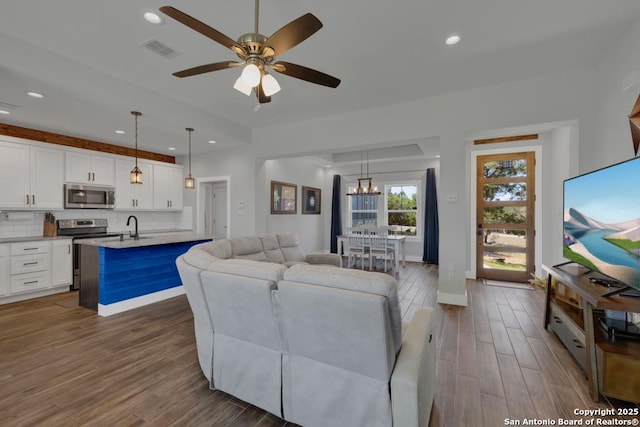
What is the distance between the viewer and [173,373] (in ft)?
7.32

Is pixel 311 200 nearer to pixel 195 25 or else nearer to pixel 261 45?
pixel 261 45

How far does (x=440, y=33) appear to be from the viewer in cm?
251

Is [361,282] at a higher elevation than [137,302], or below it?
higher

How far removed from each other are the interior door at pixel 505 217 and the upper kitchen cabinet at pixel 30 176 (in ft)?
23.8

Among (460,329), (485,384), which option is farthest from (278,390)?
(460,329)

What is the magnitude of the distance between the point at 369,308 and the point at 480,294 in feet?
12.6

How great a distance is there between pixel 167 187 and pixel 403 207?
5771 mm

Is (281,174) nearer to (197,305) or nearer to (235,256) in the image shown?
(235,256)

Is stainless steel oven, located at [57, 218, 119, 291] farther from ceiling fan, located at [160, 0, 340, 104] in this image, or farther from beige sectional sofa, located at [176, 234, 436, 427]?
ceiling fan, located at [160, 0, 340, 104]

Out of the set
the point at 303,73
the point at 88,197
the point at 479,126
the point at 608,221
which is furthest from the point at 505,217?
the point at 88,197

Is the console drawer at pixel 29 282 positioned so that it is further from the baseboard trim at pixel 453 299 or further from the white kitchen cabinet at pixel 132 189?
the baseboard trim at pixel 453 299

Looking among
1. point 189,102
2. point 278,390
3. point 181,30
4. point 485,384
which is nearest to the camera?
point 278,390

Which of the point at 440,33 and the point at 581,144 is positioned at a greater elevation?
the point at 440,33

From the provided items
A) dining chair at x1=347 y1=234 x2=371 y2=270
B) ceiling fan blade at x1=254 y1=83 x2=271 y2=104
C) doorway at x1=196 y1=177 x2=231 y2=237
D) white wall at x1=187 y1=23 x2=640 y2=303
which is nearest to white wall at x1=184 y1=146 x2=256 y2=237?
white wall at x1=187 y1=23 x2=640 y2=303
